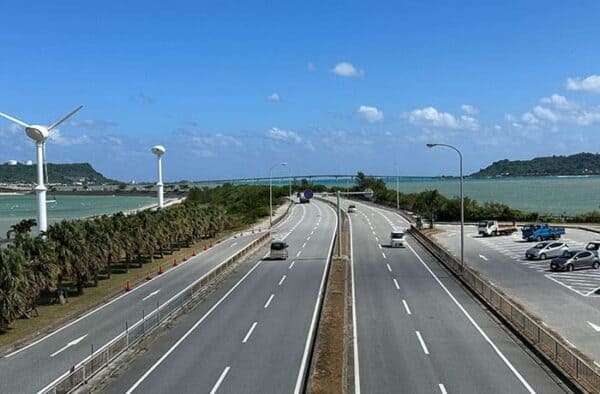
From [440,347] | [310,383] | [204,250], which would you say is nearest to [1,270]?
[310,383]

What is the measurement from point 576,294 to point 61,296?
30.1 meters

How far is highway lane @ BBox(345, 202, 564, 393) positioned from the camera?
19.8 metres

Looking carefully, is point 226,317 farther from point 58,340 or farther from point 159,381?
point 159,381

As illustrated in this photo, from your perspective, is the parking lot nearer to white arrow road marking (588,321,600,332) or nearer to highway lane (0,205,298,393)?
white arrow road marking (588,321,600,332)

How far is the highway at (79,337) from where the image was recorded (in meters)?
22.2

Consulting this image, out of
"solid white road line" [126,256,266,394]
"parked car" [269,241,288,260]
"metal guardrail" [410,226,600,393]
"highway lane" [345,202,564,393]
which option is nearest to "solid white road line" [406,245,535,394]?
"highway lane" [345,202,564,393]

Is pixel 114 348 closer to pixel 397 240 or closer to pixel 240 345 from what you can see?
pixel 240 345

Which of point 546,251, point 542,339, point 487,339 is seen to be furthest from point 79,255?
A: point 546,251

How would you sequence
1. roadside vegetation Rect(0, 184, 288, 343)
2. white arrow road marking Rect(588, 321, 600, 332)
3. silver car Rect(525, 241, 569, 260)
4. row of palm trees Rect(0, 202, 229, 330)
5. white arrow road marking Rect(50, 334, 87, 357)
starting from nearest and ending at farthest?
white arrow road marking Rect(50, 334, 87, 357), white arrow road marking Rect(588, 321, 600, 332), row of palm trees Rect(0, 202, 229, 330), roadside vegetation Rect(0, 184, 288, 343), silver car Rect(525, 241, 569, 260)

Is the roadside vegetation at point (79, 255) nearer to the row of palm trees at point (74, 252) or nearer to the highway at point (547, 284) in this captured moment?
the row of palm trees at point (74, 252)

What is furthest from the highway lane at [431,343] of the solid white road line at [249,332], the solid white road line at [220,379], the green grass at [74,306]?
the green grass at [74,306]

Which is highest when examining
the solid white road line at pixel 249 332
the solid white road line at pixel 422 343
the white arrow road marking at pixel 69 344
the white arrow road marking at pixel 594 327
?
the solid white road line at pixel 422 343

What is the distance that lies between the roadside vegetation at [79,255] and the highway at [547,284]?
82.1ft

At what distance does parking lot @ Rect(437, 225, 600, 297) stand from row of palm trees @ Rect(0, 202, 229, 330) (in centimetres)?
2685
